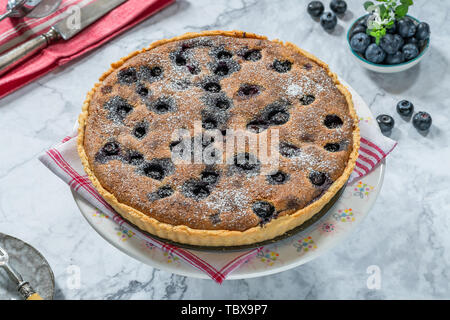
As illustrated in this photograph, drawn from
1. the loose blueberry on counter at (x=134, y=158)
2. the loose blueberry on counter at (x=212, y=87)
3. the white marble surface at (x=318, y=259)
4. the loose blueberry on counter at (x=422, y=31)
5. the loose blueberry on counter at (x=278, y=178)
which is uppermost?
the loose blueberry on counter at (x=212, y=87)

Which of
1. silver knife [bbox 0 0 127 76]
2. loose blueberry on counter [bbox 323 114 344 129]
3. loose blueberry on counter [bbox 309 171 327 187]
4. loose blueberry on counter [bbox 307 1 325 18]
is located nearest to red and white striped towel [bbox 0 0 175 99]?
silver knife [bbox 0 0 127 76]

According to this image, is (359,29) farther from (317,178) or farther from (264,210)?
(264,210)

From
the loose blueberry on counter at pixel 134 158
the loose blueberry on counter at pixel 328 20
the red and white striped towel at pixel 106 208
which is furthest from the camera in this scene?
the loose blueberry on counter at pixel 328 20

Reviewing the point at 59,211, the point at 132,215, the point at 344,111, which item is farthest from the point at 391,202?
the point at 59,211

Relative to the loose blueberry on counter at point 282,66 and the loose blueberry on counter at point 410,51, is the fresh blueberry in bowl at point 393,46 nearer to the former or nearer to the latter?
the loose blueberry on counter at point 410,51

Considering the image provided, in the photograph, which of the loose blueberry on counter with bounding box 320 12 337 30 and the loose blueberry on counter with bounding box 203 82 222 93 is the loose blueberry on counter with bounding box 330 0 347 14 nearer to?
the loose blueberry on counter with bounding box 320 12 337 30

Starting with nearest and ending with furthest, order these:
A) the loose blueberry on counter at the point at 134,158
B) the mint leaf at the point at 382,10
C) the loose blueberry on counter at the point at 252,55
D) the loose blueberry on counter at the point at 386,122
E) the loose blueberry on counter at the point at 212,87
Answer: the loose blueberry on counter at the point at 134,158
the loose blueberry on counter at the point at 212,87
the loose blueberry on counter at the point at 252,55
the loose blueberry on counter at the point at 386,122
the mint leaf at the point at 382,10

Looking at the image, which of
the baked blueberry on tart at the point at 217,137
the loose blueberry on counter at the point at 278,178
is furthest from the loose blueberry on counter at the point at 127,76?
the loose blueberry on counter at the point at 278,178

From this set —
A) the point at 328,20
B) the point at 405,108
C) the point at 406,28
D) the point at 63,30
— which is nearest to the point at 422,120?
the point at 405,108
